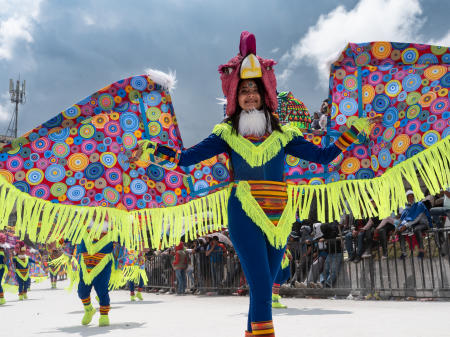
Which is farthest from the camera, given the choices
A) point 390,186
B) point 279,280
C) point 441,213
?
point 441,213

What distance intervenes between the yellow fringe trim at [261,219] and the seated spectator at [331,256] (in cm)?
659

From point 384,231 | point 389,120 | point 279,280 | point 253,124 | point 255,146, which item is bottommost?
point 279,280

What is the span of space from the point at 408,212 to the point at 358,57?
5.32 meters

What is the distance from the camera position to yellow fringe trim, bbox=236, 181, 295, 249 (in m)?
3.08

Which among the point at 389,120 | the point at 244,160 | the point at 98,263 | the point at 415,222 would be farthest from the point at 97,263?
the point at 415,222

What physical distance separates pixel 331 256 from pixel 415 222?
2.16m

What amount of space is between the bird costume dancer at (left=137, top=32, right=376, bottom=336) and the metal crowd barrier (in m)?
5.33

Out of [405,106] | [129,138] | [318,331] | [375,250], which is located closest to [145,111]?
[129,138]

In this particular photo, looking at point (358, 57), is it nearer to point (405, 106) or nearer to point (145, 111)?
point (405, 106)

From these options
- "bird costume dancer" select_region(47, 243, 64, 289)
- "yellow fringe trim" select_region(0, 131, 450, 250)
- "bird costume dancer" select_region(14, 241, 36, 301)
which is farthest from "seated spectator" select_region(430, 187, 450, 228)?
"bird costume dancer" select_region(14, 241, 36, 301)

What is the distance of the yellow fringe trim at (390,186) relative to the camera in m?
3.43

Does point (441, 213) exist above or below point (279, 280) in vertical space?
above

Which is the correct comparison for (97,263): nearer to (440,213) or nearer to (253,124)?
(253,124)

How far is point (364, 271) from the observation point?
9.09 metres
